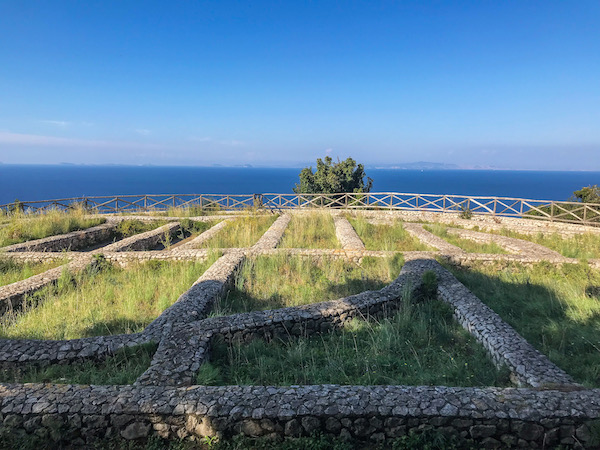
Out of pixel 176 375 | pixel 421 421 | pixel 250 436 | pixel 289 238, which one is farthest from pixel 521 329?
pixel 289 238

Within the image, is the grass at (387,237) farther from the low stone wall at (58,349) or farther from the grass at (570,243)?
the low stone wall at (58,349)

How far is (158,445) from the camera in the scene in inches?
118

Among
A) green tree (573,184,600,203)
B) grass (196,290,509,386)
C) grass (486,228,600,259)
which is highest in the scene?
green tree (573,184,600,203)

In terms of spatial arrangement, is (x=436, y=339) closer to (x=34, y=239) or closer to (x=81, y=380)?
(x=81, y=380)

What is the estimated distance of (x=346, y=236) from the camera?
1120 cm

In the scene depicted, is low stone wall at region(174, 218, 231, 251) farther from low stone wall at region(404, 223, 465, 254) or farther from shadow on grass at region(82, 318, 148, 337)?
low stone wall at region(404, 223, 465, 254)

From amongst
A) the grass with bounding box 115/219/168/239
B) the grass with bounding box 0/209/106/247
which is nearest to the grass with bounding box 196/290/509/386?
the grass with bounding box 0/209/106/247

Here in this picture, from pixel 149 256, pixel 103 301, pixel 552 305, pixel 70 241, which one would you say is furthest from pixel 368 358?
pixel 70 241

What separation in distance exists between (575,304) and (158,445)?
6.85 m

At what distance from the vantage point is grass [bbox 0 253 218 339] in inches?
216

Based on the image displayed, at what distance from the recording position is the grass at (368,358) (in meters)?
4.03

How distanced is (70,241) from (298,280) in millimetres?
8989

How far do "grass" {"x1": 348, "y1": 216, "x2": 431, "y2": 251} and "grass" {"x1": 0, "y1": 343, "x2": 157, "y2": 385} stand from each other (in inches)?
284

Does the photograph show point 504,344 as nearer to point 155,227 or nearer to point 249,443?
point 249,443
